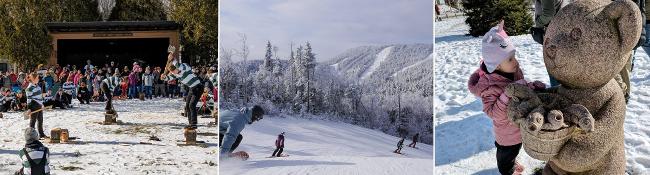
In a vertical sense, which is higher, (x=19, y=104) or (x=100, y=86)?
(x=100, y=86)

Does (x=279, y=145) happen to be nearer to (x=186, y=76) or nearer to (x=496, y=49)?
(x=496, y=49)

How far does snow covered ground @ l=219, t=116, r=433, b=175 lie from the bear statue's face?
1.34 m

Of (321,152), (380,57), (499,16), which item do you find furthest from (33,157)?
(499,16)

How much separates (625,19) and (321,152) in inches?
69.2

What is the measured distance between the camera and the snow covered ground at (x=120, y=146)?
5.72 metres

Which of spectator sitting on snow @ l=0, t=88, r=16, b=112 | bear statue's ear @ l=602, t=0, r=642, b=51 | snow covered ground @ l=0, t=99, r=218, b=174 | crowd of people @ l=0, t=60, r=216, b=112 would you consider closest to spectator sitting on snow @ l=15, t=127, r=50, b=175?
snow covered ground @ l=0, t=99, r=218, b=174

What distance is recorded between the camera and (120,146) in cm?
671

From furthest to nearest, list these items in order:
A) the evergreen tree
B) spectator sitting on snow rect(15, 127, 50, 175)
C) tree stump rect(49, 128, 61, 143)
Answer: the evergreen tree → tree stump rect(49, 128, 61, 143) → spectator sitting on snow rect(15, 127, 50, 175)

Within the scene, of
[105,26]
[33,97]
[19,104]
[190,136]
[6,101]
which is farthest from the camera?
[105,26]

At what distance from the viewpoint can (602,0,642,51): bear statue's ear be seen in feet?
5.29

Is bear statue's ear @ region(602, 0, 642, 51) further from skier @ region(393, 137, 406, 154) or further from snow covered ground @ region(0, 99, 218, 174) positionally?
snow covered ground @ region(0, 99, 218, 174)

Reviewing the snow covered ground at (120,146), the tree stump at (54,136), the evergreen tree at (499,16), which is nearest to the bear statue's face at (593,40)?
the snow covered ground at (120,146)

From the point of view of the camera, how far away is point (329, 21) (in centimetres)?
299

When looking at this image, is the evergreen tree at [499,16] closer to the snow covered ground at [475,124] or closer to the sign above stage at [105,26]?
the snow covered ground at [475,124]
